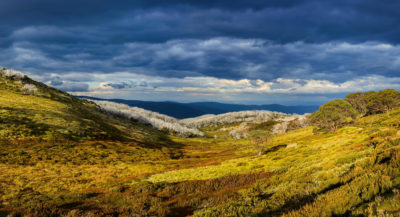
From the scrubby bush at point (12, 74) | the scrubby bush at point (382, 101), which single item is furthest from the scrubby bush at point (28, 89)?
the scrubby bush at point (382, 101)

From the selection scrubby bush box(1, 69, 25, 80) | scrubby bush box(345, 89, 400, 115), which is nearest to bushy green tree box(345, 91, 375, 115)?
scrubby bush box(345, 89, 400, 115)

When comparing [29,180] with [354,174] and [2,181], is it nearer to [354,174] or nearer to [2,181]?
[2,181]

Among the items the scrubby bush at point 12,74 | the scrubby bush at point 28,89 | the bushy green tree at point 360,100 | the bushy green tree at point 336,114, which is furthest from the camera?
the scrubby bush at point 12,74

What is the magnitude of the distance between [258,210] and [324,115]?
11981 cm

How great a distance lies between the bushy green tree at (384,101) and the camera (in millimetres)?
103963

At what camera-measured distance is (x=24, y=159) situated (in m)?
48.0

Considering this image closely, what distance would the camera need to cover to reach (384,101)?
352 feet

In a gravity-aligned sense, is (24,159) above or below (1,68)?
below

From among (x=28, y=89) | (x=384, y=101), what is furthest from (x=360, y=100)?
(x=28, y=89)

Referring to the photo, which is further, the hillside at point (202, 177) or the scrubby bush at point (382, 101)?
the scrubby bush at point (382, 101)

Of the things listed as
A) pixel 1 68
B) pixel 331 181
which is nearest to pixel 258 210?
pixel 331 181

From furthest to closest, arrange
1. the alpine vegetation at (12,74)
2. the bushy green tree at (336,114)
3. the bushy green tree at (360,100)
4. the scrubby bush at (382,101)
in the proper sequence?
the alpine vegetation at (12,74), the bushy green tree at (360,100), the scrubby bush at (382,101), the bushy green tree at (336,114)

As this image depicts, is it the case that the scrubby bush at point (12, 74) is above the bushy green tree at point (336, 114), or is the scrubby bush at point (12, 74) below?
above

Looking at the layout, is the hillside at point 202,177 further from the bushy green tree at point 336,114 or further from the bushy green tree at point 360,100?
the bushy green tree at point 360,100
